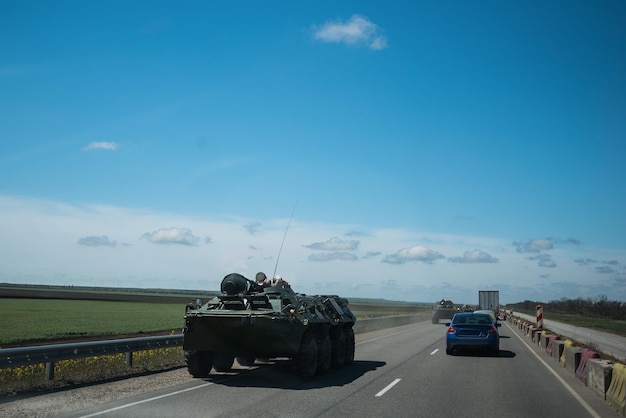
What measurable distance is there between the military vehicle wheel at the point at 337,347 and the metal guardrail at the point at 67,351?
4526 millimetres

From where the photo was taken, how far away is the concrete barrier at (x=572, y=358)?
15.2m

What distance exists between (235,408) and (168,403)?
123 cm

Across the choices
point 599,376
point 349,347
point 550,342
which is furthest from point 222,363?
point 550,342

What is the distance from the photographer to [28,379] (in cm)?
1193

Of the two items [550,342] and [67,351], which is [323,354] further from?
[550,342]

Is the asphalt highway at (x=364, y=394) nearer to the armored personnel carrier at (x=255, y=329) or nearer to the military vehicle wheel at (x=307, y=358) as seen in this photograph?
the military vehicle wheel at (x=307, y=358)

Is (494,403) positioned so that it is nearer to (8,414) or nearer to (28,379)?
(8,414)

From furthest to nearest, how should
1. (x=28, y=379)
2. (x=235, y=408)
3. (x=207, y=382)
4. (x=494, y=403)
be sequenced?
(x=207, y=382), (x=28, y=379), (x=494, y=403), (x=235, y=408)

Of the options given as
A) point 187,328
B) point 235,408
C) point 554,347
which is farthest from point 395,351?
point 235,408

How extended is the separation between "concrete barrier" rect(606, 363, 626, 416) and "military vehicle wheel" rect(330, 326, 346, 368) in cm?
703

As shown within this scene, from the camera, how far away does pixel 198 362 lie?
13.9m

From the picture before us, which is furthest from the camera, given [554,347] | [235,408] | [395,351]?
[395,351]

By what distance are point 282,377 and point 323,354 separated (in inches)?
45.3

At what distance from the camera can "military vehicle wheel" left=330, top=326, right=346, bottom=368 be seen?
53.0 feet
